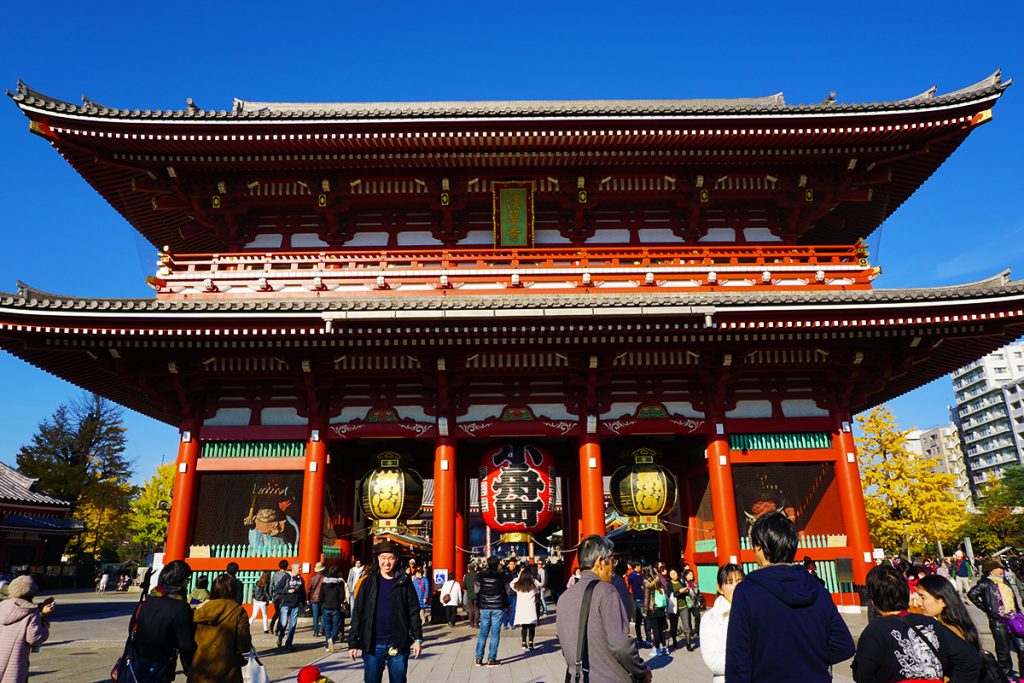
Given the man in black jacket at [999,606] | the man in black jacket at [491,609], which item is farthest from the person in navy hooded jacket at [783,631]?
the man in black jacket at [491,609]

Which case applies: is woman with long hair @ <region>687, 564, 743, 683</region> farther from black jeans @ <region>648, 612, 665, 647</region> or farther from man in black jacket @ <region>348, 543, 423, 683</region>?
black jeans @ <region>648, 612, 665, 647</region>

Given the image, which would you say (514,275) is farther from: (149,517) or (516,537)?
(149,517)

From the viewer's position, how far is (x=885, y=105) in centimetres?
1345

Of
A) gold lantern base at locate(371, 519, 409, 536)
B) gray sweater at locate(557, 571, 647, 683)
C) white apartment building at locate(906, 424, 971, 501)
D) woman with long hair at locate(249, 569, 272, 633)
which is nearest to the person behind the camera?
gray sweater at locate(557, 571, 647, 683)

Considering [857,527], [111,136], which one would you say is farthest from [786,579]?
[111,136]

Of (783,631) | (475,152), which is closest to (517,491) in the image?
(475,152)

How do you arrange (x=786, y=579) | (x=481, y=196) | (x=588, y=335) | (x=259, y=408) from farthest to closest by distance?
(x=481, y=196) → (x=259, y=408) → (x=588, y=335) → (x=786, y=579)

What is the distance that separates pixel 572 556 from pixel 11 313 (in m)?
13.5

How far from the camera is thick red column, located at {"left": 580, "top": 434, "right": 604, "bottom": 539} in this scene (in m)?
13.6

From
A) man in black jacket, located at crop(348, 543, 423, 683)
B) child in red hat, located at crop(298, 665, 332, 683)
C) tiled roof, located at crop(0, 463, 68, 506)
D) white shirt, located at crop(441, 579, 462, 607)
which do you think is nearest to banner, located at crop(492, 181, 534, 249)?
white shirt, located at crop(441, 579, 462, 607)

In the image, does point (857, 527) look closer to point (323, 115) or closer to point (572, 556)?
point (572, 556)

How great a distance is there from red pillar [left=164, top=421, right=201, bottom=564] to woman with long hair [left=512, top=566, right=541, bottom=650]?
772 centimetres

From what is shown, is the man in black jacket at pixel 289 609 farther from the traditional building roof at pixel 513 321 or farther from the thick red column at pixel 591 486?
the thick red column at pixel 591 486

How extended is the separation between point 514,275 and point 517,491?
4.91 m
